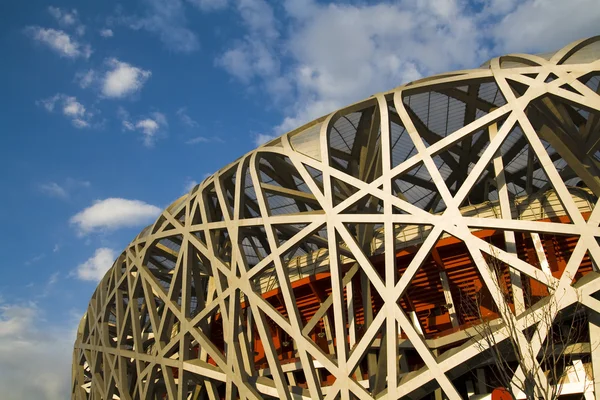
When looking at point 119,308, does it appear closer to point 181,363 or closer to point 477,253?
point 181,363

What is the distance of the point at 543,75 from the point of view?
48.3ft

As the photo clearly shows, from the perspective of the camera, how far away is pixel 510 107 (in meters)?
14.4

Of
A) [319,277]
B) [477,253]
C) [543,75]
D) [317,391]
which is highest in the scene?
[543,75]

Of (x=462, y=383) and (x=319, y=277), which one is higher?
(x=319, y=277)

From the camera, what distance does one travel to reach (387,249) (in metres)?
14.3

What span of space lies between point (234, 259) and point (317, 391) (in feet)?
18.3

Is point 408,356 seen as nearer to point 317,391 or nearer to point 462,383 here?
point 462,383

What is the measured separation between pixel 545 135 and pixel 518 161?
14076mm

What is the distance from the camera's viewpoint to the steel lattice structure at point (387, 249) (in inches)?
524

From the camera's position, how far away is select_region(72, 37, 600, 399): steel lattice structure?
13320 millimetres

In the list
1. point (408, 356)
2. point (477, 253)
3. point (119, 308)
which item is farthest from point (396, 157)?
point (119, 308)

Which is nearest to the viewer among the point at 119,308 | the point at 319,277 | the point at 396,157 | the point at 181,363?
the point at 181,363

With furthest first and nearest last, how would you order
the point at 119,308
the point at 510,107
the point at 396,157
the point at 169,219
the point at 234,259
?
1. the point at 396,157
2. the point at 119,308
3. the point at 169,219
4. the point at 234,259
5. the point at 510,107

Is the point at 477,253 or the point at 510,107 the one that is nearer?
the point at 477,253
